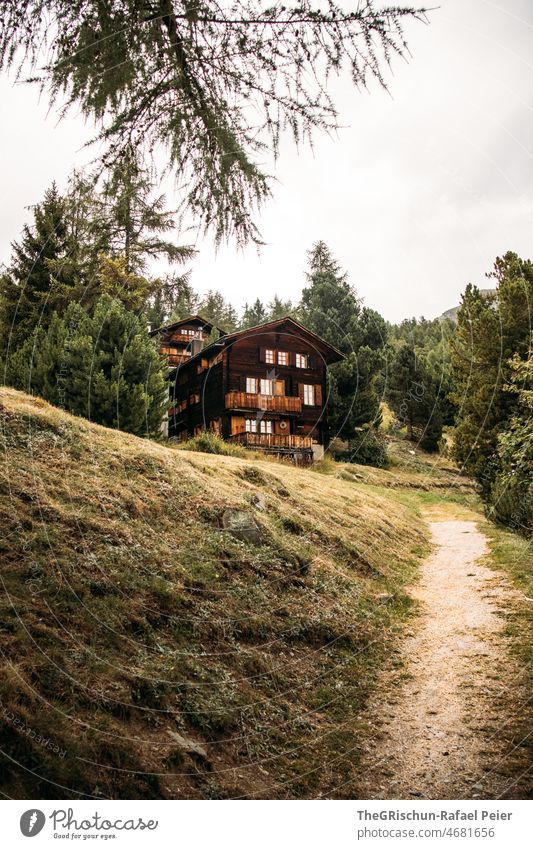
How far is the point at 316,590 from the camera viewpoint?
8.29 metres

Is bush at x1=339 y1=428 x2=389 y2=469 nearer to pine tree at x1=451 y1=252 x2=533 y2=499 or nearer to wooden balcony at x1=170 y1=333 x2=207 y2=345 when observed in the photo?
pine tree at x1=451 y1=252 x2=533 y2=499

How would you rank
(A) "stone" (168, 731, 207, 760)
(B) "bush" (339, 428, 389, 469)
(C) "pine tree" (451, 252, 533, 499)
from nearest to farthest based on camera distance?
(A) "stone" (168, 731, 207, 760)
(B) "bush" (339, 428, 389, 469)
(C) "pine tree" (451, 252, 533, 499)

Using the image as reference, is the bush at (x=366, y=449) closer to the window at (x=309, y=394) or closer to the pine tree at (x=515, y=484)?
the window at (x=309, y=394)

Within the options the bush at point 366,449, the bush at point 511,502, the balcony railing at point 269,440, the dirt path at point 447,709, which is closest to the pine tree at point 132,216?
the bush at point 366,449

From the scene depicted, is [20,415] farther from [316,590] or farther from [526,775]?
[526,775]

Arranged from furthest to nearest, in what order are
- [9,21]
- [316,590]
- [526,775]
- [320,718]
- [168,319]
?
[316,590] → [168,319] → [320,718] → [526,775] → [9,21]

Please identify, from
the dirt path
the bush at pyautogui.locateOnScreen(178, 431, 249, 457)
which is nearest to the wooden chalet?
the bush at pyautogui.locateOnScreen(178, 431, 249, 457)

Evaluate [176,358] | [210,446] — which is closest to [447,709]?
[176,358]

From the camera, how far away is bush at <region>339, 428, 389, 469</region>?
7.01m

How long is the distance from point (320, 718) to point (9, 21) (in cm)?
705

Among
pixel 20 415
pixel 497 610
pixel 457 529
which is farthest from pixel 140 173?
pixel 457 529
